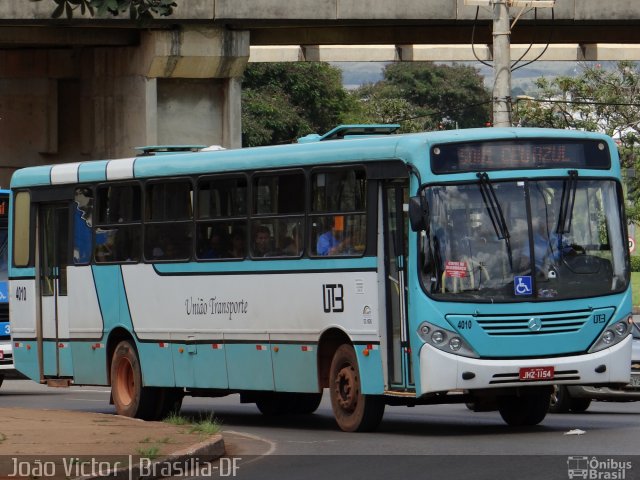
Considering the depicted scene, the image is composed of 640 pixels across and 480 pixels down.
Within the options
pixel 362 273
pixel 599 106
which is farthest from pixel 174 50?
pixel 599 106

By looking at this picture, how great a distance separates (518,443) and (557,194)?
263 cm

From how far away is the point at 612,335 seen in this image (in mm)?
15406

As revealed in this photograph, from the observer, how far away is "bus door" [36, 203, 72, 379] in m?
20.1

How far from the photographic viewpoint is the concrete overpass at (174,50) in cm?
2623

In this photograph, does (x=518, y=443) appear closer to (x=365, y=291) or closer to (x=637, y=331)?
(x=365, y=291)

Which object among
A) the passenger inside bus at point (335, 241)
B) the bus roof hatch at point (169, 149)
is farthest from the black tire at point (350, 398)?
the bus roof hatch at point (169, 149)

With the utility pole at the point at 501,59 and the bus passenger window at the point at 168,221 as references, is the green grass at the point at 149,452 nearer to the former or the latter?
the bus passenger window at the point at 168,221

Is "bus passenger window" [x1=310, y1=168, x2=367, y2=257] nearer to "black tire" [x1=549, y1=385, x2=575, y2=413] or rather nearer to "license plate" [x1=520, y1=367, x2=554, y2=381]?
"license plate" [x1=520, y1=367, x2=554, y2=381]

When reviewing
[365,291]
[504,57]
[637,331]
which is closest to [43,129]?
[504,57]

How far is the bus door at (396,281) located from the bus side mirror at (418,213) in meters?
0.51

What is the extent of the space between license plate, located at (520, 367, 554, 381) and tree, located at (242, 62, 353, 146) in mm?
49475

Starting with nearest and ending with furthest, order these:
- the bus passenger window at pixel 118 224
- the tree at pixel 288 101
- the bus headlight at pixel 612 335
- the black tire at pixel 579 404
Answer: the bus headlight at pixel 612 335 → the bus passenger window at pixel 118 224 → the black tire at pixel 579 404 → the tree at pixel 288 101

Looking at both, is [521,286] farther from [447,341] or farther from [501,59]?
[501,59]

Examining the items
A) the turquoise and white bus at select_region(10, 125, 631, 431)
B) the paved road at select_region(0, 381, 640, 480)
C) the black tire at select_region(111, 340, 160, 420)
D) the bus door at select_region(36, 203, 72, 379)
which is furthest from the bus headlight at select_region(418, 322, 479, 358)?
the bus door at select_region(36, 203, 72, 379)
